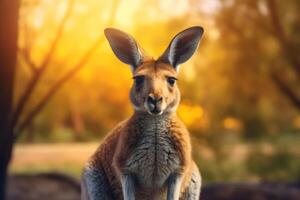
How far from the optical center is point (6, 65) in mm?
5461

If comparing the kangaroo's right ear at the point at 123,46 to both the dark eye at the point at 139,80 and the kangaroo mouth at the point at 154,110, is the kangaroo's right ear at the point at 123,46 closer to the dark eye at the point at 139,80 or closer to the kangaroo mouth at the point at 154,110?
the dark eye at the point at 139,80

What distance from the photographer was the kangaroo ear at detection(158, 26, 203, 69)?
9.80 feet

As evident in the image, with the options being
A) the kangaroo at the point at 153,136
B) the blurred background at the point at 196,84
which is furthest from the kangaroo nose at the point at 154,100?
the blurred background at the point at 196,84

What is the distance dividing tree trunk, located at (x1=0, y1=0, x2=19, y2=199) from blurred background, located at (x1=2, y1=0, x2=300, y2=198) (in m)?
2.12

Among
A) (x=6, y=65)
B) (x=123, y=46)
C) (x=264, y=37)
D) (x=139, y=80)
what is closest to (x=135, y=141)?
(x=139, y=80)

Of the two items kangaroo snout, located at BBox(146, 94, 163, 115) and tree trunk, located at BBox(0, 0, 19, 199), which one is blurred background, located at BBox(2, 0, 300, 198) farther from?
kangaroo snout, located at BBox(146, 94, 163, 115)

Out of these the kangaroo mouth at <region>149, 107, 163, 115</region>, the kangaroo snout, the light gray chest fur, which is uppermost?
the kangaroo snout

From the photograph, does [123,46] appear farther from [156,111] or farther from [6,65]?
[6,65]

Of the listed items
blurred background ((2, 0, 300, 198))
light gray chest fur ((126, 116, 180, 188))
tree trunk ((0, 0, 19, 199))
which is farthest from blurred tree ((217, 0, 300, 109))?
light gray chest fur ((126, 116, 180, 188))

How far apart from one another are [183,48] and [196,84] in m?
6.78

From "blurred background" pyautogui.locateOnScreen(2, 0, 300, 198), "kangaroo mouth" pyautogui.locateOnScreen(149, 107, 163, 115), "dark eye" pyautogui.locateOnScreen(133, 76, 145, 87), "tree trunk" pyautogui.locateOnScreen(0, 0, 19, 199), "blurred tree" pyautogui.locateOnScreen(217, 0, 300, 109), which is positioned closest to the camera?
"kangaroo mouth" pyautogui.locateOnScreen(149, 107, 163, 115)

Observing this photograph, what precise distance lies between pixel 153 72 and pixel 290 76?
736 cm

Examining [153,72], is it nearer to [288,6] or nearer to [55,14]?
[55,14]

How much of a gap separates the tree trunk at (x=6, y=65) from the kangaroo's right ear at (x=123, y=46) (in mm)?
2604
